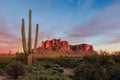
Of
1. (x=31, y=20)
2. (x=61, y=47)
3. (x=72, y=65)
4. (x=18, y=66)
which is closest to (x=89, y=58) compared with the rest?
(x=72, y=65)

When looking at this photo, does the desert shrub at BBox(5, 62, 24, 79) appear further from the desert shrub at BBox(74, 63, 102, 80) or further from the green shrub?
the green shrub

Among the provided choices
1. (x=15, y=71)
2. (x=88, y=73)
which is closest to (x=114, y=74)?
(x=88, y=73)

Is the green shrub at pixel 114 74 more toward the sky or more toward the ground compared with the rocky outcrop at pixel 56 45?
more toward the ground

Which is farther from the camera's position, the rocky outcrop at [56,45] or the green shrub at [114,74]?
the rocky outcrop at [56,45]

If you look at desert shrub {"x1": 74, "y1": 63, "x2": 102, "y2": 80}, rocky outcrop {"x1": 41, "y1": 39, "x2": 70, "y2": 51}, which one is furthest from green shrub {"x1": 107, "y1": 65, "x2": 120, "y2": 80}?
rocky outcrop {"x1": 41, "y1": 39, "x2": 70, "y2": 51}

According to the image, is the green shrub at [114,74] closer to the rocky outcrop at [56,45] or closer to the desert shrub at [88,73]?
the desert shrub at [88,73]

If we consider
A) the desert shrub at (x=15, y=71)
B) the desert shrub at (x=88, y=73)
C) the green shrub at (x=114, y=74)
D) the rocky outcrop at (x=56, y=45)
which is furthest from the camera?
the rocky outcrop at (x=56, y=45)

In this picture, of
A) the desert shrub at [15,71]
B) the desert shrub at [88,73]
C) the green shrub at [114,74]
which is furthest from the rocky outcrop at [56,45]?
the desert shrub at [88,73]

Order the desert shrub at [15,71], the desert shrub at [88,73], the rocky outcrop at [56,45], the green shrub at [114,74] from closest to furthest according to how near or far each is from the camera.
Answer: the desert shrub at [88,73], the green shrub at [114,74], the desert shrub at [15,71], the rocky outcrop at [56,45]

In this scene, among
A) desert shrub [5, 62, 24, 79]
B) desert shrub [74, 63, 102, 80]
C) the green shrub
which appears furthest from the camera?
desert shrub [5, 62, 24, 79]

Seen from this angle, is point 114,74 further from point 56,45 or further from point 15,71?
point 56,45

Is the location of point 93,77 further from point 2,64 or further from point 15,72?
point 2,64

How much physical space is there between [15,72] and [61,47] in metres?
34.7

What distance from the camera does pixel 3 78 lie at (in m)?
14.5
